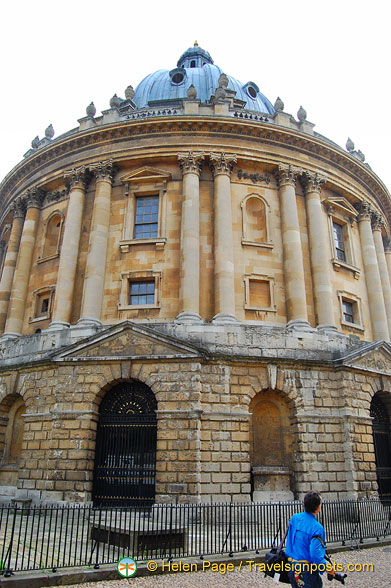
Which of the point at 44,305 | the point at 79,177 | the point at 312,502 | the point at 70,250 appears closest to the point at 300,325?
the point at 70,250

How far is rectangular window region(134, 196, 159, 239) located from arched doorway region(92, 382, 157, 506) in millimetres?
7863

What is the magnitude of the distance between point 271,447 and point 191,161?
13.8 m

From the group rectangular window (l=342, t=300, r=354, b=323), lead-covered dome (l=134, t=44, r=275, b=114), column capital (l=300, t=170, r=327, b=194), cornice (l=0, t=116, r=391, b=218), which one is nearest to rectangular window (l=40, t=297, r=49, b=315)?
cornice (l=0, t=116, r=391, b=218)

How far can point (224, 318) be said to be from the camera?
1995 centimetres

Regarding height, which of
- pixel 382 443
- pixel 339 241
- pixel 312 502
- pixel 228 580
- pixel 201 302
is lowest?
pixel 228 580

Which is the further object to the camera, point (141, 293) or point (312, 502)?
point (141, 293)

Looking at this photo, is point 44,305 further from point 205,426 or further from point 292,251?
point 292,251

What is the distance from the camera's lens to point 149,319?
68.3 feet

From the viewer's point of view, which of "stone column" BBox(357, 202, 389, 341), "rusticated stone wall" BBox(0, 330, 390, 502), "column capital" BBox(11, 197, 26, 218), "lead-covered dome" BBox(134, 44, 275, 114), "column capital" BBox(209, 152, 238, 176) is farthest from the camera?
"lead-covered dome" BBox(134, 44, 275, 114)

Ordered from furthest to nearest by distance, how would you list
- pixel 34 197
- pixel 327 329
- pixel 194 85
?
pixel 194 85
pixel 34 197
pixel 327 329

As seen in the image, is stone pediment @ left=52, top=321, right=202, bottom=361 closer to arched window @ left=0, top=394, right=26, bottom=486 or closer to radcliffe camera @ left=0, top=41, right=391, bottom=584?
radcliffe camera @ left=0, top=41, right=391, bottom=584

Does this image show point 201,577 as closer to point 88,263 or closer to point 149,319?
point 149,319

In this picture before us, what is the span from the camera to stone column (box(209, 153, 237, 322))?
67.1 ft

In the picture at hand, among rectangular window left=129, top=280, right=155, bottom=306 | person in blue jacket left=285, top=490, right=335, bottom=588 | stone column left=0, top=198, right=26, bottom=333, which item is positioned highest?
stone column left=0, top=198, right=26, bottom=333
